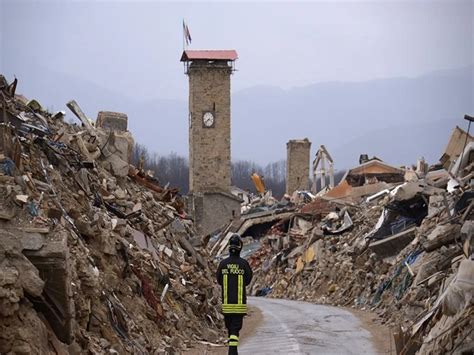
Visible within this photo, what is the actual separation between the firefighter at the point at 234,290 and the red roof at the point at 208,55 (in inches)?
1712

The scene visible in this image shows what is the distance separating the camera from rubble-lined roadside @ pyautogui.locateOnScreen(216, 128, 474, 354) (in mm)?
11336

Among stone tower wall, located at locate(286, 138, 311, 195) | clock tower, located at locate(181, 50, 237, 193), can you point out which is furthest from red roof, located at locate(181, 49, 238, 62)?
stone tower wall, located at locate(286, 138, 311, 195)

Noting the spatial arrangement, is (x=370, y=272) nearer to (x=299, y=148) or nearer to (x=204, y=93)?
(x=204, y=93)

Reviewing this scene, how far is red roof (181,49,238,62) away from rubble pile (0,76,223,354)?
31905mm

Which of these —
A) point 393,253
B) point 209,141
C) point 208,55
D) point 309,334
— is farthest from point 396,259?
point 208,55

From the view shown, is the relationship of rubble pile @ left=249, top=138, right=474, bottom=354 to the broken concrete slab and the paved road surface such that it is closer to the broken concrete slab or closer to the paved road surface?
the broken concrete slab

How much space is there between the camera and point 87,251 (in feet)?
39.2

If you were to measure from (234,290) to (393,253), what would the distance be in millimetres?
14760

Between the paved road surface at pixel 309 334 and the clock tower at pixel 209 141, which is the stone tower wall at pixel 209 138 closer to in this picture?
the clock tower at pixel 209 141

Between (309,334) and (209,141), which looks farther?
(209,141)

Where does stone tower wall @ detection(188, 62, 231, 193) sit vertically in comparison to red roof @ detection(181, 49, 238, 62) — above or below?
below

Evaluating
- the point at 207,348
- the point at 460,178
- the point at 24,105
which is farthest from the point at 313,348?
the point at 460,178

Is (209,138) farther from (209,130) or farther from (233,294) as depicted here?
(233,294)

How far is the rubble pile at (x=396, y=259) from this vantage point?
10.9 meters
